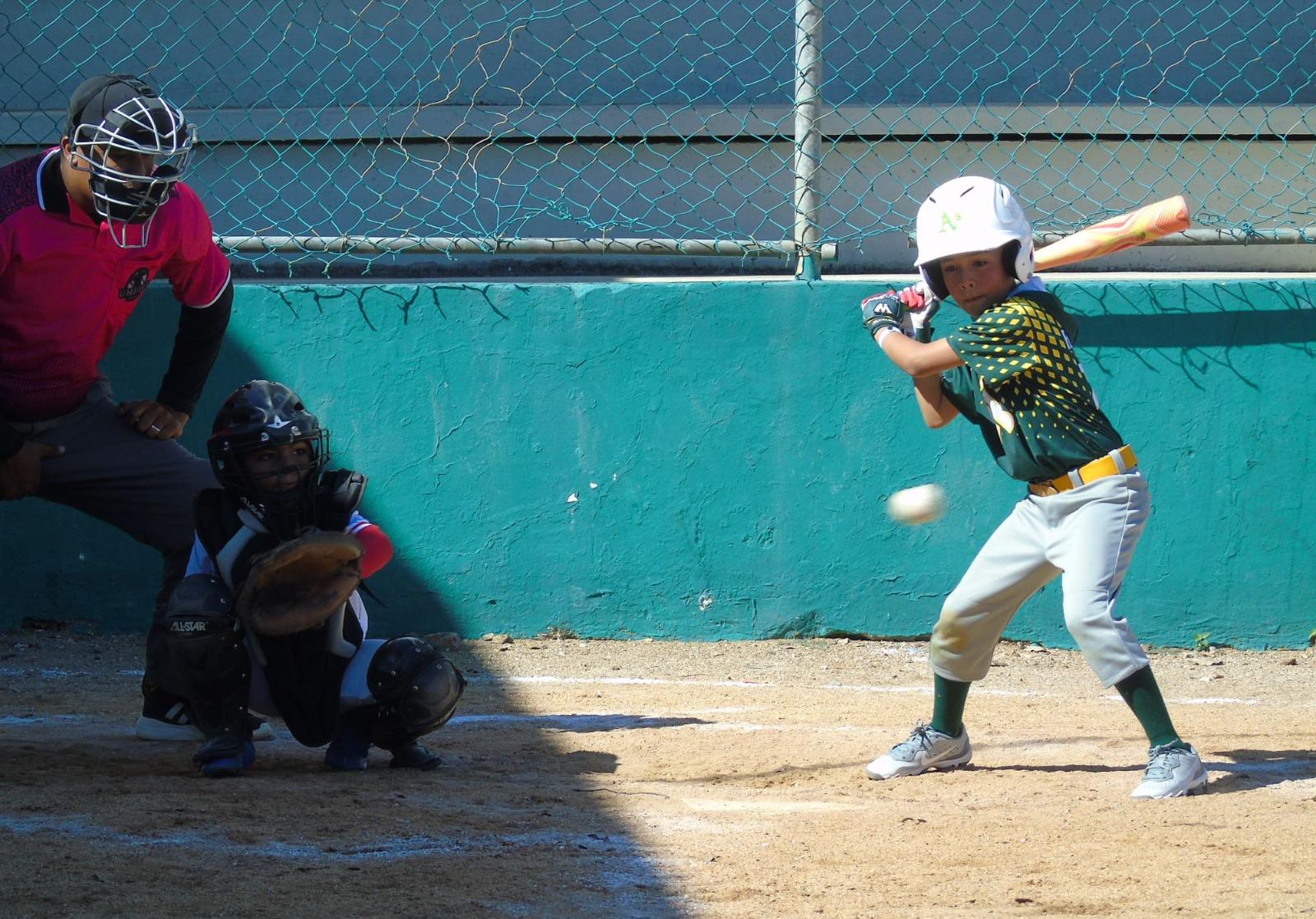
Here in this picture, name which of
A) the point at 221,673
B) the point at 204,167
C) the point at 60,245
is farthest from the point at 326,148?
the point at 221,673

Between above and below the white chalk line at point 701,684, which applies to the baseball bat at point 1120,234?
above

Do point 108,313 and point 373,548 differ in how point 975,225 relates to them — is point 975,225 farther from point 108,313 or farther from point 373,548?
point 108,313

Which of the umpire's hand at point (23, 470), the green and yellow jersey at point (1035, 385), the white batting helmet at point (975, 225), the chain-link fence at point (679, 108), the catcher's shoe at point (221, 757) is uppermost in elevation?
the chain-link fence at point (679, 108)

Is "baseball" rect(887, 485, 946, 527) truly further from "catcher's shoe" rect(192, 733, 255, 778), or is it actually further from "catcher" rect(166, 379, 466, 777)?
"catcher's shoe" rect(192, 733, 255, 778)

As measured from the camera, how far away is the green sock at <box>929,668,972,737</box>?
402cm

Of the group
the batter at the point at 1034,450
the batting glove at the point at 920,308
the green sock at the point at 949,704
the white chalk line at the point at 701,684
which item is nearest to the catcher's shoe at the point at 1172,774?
the batter at the point at 1034,450

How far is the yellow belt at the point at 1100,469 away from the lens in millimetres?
3742

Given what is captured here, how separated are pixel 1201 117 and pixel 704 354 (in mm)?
2665

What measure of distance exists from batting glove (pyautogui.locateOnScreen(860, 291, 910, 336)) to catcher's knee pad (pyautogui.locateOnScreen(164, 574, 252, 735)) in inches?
72.8

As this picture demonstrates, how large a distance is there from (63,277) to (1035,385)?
9.42 feet

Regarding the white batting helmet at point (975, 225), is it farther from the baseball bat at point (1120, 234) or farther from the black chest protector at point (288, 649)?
the black chest protector at point (288, 649)

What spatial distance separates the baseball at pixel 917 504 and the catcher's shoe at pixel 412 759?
207 centimetres

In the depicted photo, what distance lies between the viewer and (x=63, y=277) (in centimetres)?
442

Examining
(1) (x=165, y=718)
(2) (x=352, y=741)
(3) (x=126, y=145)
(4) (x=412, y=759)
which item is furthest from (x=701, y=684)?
(3) (x=126, y=145)
